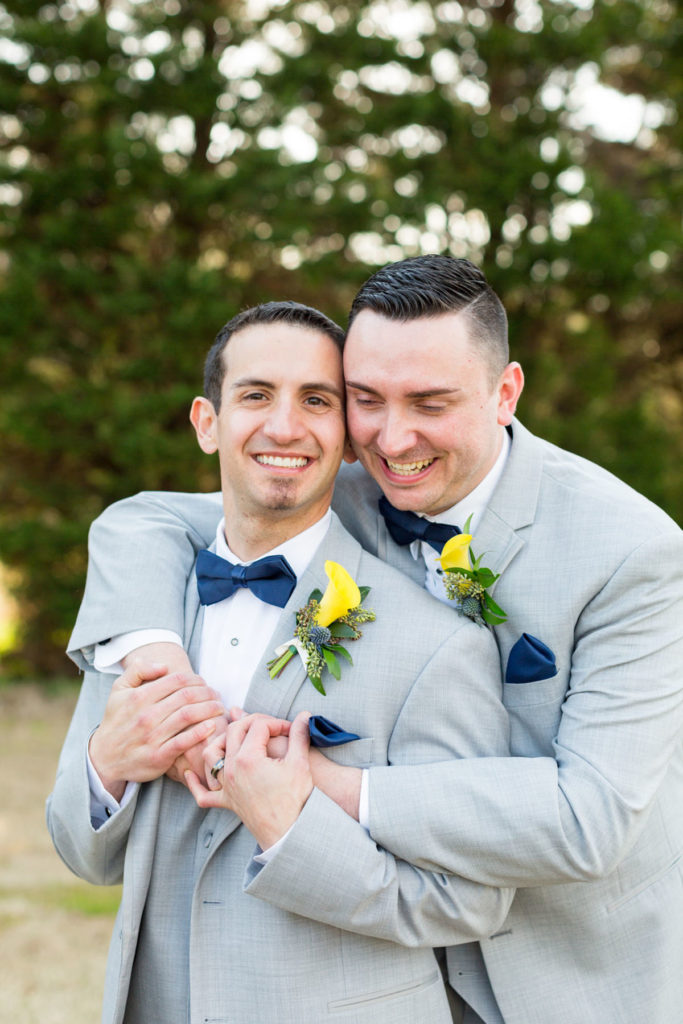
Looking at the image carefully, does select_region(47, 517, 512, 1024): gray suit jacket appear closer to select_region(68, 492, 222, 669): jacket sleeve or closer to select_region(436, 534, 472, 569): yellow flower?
select_region(436, 534, 472, 569): yellow flower

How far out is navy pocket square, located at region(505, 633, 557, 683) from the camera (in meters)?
2.25

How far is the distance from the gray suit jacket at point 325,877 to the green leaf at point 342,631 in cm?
3

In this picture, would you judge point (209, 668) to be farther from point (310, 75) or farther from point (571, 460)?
point (310, 75)

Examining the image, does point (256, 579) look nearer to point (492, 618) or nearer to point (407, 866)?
point (492, 618)

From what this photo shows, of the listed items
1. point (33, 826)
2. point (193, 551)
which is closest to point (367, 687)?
point (193, 551)

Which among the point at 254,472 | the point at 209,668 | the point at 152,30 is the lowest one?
the point at 209,668

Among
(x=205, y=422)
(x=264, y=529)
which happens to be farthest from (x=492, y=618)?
(x=205, y=422)

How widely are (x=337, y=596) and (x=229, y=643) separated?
38cm

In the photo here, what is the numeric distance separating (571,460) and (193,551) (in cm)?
112

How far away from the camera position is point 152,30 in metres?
8.57

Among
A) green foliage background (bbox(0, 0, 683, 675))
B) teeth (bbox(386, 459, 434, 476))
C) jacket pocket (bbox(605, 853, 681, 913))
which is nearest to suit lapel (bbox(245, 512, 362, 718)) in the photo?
teeth (bbox(386, 459, 434, 476))

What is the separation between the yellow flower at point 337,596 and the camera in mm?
2248

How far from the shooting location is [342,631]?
2.30 m

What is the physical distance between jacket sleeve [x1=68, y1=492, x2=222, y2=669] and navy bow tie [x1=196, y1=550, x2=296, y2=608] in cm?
13
